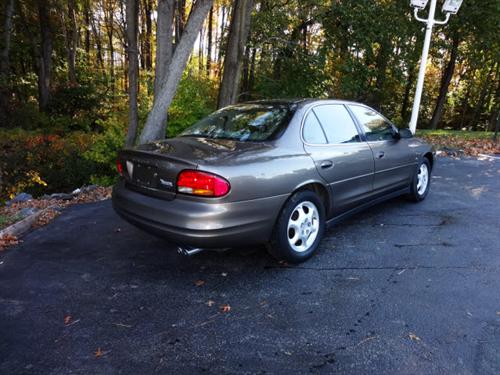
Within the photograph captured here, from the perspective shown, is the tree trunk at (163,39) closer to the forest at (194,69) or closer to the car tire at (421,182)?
the forest at (194,69)

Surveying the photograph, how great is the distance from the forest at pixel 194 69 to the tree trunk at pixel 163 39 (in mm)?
18

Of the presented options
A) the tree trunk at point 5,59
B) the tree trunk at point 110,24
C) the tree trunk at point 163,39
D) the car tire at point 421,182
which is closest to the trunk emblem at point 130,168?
the tree trunk at point 163,39

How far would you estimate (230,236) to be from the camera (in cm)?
297

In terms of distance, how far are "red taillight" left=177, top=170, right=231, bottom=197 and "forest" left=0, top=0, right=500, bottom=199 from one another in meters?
3.93

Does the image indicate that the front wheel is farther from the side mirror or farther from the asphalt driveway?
the asphalt driveway

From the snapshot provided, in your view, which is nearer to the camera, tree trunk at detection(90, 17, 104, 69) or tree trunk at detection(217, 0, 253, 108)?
tree trunk at detection(217, 0, 253, 108)

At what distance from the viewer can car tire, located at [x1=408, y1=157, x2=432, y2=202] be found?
17.4 ft

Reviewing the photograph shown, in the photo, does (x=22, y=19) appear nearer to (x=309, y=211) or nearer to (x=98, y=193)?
(x=98, y=193)

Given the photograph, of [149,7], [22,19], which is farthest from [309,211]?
[149,7]

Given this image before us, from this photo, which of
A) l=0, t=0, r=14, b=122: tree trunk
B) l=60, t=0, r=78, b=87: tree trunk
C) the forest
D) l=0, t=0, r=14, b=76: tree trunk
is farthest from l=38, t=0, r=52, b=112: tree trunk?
l=0, t=0, r=14, b=76: tree trunk

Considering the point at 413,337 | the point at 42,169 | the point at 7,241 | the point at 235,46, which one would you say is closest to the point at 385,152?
the point at 413,337

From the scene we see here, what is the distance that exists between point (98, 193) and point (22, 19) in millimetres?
16350

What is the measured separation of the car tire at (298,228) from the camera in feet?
10.9

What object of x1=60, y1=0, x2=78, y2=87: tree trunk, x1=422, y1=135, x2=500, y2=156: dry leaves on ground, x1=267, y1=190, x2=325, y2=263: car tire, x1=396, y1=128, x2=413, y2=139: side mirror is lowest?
x1=267, y1=190, x2=325, y2=263: car tire
